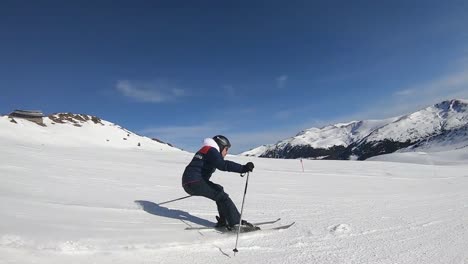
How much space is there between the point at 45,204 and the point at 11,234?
2575mm

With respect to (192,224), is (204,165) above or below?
above

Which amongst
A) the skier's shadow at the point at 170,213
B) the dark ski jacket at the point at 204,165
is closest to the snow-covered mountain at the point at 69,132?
the skier's shadow at the point at 170,213

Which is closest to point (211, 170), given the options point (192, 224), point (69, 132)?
point (192, 224)

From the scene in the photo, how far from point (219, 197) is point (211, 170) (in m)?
0.58

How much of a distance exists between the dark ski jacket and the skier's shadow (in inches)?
34.9

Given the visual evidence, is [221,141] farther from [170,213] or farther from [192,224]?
[170,213]

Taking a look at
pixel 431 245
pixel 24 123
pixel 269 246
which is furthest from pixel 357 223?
pixel 24 123

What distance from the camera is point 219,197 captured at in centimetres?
726

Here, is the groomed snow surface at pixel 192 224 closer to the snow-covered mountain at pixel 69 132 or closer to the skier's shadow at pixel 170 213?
the skier's shadow at pixel 170 213

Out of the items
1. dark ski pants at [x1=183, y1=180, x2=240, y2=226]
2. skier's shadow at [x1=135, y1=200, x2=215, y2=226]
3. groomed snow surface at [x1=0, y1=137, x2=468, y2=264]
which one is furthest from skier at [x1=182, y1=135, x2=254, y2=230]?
skier's shadow at [x1=135, y1=200, x2=215, y2=226]

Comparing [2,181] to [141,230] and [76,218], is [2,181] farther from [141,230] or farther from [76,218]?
[141,230]

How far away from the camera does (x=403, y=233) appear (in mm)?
6695

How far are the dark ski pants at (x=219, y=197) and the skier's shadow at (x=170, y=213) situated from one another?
25.5 inches

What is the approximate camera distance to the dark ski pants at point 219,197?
7.09 metres
